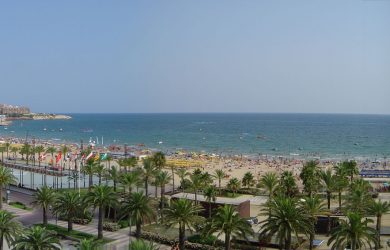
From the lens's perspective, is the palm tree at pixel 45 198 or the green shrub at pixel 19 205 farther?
the green shrub at pixel 19 205

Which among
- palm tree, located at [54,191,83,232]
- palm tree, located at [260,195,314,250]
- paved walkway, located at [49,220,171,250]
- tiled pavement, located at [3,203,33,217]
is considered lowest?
paved walkway, located at [49,220,171,250]

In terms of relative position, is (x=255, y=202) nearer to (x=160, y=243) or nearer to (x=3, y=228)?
(x=160, y=243)

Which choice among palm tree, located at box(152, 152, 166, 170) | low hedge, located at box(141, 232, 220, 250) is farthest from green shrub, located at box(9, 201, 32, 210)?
low hedge, located at box(141, 232, 220, 250)

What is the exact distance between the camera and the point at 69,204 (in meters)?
37.0

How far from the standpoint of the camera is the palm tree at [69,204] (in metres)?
37.0

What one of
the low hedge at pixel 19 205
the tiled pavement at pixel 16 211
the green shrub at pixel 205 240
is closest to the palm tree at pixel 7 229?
the green shrub at pixel 205 240

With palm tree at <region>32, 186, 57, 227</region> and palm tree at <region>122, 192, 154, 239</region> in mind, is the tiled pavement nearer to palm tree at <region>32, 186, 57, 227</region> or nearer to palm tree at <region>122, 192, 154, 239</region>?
palm tree at <region>32, 186, 57, 227</region>

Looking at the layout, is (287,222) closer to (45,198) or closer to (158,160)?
(45,198)

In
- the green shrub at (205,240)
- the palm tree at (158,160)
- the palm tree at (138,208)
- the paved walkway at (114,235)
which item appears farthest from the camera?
the palm tree at (158,160)

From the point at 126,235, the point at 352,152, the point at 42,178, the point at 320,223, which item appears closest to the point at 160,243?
the point at 126,235

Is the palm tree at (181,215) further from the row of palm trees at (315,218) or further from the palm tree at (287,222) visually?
the palm tree at (287,222)

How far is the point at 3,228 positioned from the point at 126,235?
1138 cm

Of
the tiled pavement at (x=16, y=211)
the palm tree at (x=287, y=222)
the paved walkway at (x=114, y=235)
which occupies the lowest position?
the paved walkway at (x=114, y=235)

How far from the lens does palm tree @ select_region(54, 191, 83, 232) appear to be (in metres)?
37.0
